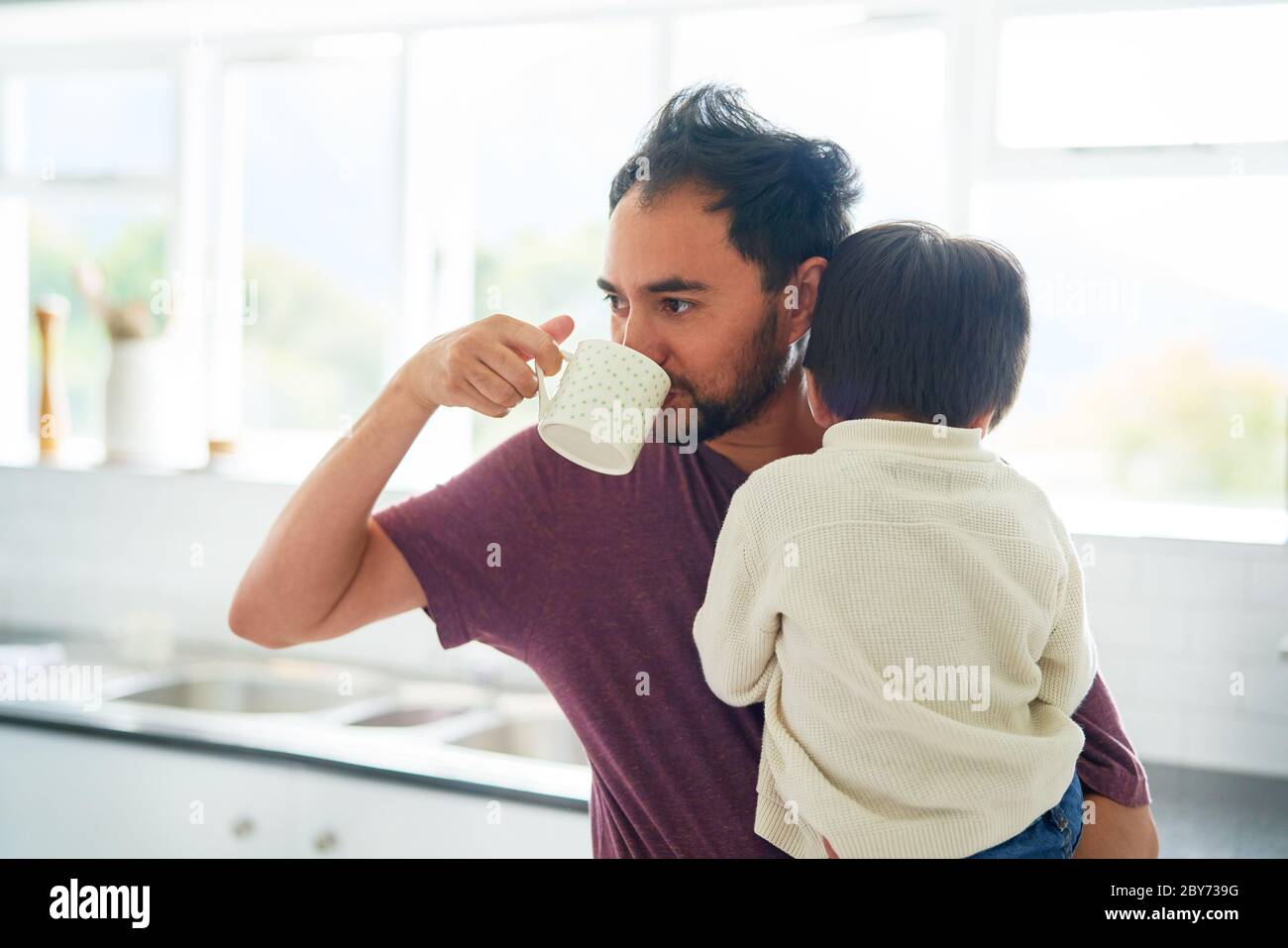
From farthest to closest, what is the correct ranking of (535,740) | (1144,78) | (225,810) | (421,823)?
(535,740), (1144,78), (225,810), (421,823)

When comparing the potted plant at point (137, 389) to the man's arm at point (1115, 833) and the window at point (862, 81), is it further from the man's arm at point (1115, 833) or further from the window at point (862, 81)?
the man's arm at point (1115, 833)

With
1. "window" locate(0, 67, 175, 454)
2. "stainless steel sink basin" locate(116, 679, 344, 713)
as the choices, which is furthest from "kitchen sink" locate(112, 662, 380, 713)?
"window" locate(0, 67, 175, 454)

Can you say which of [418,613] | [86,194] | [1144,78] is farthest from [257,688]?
[1144,78]

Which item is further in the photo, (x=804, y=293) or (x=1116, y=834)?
(x=804, y=293)

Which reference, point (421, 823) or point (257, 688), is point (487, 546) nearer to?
point (421, 823)

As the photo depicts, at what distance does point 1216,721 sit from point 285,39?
2802 mm

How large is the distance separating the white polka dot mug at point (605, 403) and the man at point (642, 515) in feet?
0.19

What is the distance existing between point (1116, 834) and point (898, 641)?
337 mm

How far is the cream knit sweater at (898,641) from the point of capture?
954mm

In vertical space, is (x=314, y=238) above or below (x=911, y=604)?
above

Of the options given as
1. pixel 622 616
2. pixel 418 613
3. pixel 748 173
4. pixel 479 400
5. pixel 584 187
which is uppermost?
pixel 584 187

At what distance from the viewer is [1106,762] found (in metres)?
1.09

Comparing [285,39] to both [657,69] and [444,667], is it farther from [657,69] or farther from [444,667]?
[444,667]

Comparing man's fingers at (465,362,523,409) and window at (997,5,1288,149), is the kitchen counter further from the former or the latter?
window at (997,5,1288,149)
